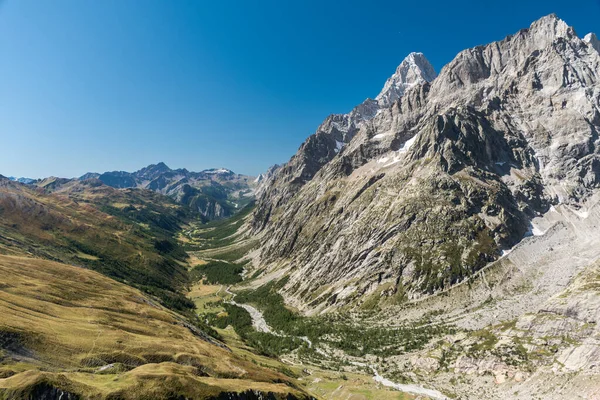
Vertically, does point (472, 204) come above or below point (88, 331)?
above

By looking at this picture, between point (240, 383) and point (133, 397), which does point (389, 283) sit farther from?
point (133, 397)

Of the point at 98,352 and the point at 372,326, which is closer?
the point at 98,352

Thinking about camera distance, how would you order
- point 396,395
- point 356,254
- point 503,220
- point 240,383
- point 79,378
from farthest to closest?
1. point 356,254
2. point 503,220
3. point 396,395
4. point 240,383
5. point 79,378

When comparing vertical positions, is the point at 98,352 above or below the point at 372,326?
below

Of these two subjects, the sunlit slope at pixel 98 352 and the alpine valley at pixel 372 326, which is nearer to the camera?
the sunlit slope at pixel 98 352

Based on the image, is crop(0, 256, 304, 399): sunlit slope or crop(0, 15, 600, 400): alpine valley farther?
crop(0, 15, 600, 400): alpine valley

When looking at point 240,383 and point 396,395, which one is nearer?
point 240,383

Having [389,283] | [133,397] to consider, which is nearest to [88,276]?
[133,397]

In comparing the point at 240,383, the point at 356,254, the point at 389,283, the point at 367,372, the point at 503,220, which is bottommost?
the point at 367,372
